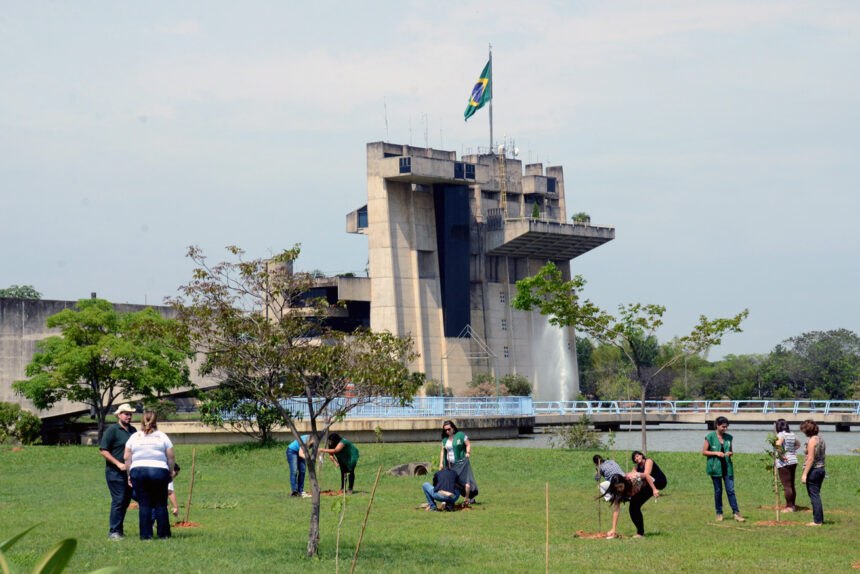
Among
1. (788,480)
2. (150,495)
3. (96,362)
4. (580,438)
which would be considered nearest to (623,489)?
(788,480)

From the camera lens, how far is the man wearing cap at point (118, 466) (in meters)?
13.8

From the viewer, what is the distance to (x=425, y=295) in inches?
3371

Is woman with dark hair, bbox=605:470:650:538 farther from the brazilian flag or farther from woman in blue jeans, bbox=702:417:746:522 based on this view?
the brazilian flag

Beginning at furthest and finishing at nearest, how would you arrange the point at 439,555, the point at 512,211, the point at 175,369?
the point at 512,211 < the point at 175,369 < the point at 439,555

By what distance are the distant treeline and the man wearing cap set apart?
85295 millimetres

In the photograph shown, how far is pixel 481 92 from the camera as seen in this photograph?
8394cm

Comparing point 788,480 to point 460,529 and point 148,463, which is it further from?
point 148,463

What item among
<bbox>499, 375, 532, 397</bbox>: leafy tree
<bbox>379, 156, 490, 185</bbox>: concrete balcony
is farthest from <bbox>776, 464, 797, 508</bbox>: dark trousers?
<bbox>499, 375, 532, 397</bbox>: leafy tree

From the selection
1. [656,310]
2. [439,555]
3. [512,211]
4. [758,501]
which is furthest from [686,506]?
[512,211]

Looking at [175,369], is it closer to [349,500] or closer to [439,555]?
[349,500]

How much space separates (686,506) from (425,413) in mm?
31996

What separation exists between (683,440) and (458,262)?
31702 mm

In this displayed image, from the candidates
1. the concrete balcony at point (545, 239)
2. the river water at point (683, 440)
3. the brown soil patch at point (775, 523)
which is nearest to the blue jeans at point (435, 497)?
the brown soil patch at point (775, 523)

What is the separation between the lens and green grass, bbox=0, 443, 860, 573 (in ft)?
40.4
